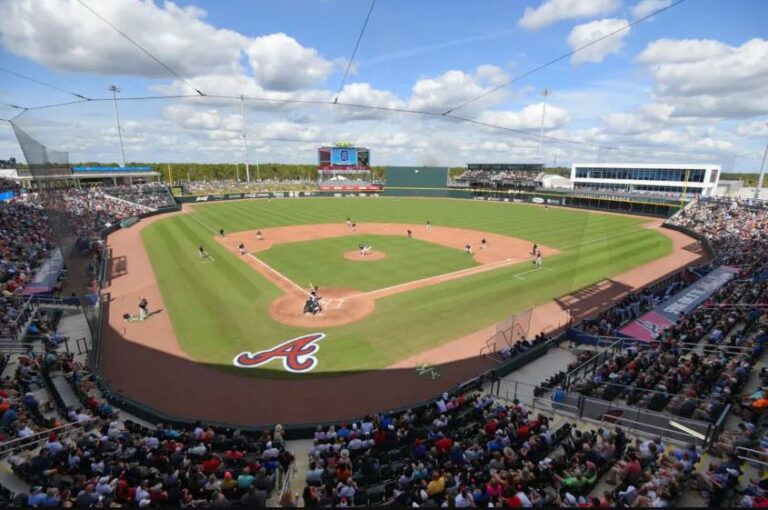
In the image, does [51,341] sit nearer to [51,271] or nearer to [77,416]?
[77,416]

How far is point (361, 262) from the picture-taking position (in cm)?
3095

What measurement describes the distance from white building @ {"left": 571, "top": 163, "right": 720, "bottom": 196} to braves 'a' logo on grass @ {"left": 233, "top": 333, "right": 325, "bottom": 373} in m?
71.0

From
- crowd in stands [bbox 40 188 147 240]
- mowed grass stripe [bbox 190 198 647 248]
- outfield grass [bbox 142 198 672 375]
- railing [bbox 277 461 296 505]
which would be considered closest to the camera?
railing [bbox 277 461 296 505]

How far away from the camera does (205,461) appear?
909cm

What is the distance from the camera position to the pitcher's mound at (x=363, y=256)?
3188 cm

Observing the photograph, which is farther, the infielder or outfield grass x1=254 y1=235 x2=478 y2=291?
outfield grass x1=254 y1=235 x2=478 y2=291

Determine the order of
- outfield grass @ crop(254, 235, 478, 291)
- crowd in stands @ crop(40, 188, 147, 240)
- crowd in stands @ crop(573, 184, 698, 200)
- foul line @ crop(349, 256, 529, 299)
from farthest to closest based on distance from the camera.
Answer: crowd in stands @ crop(573, 184, 698, 200) → crowd in stands @ crop(40, 188, 147, 240) → outfield grass @ crop(254, 235, 478, 291) → foul line @ crop(349, 256, 529, 299)

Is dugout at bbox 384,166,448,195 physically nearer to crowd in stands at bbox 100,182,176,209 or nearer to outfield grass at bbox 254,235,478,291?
crowd in stands at bbox 100,182,176,209

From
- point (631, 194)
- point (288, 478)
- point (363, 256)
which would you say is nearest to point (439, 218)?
point (363, 256)

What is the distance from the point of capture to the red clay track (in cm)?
1298

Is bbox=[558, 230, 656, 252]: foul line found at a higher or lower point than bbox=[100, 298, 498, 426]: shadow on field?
higher

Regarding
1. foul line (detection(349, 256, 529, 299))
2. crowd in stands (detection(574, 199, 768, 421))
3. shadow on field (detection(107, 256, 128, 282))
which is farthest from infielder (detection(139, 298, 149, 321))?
crowd in stands (detection(574, 199, 768, 421))

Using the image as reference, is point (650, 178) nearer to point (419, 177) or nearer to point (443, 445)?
point (419, 177)

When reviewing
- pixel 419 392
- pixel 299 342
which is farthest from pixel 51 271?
pixel 419 392
